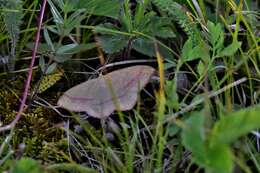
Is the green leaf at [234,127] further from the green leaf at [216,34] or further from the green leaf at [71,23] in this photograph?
the green leaf at [71,23]

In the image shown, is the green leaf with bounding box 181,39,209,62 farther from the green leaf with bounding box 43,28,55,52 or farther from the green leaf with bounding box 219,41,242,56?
the green leaf with bounding box 43,28,55,52

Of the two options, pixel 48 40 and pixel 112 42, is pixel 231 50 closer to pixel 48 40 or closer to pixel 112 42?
pixel 112 42

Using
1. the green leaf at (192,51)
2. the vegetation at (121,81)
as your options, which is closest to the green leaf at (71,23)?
the vegetation at (121,81)

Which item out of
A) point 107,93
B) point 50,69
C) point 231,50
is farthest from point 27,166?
point 231,50

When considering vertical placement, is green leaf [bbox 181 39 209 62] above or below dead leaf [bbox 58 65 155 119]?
above

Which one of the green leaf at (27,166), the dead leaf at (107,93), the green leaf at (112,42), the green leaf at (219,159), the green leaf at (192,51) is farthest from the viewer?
the green leaf at (112,42)

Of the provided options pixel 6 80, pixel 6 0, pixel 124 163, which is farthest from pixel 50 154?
pixel 6 0

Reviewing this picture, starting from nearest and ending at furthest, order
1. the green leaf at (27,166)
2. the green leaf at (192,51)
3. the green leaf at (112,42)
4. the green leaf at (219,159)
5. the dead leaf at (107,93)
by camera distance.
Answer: the green leaf at (219,159)
the green leaf at (27,166)
the dead leaf at (107,93)
the green leaf at (192,51)
the green leaf at (112,42)

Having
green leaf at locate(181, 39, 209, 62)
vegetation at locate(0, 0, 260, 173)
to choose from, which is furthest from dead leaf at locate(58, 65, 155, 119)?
green leaf at locate(181, 39, 209, 62)

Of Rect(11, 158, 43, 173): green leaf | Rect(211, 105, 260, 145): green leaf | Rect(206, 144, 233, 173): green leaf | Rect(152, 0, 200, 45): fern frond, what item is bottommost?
Rect(11, 158, 43, 173): green leaf
